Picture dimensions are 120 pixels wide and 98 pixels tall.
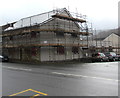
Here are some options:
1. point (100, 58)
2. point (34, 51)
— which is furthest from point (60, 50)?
point (100, 58)

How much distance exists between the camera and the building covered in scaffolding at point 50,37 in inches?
938

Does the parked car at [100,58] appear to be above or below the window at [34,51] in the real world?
below

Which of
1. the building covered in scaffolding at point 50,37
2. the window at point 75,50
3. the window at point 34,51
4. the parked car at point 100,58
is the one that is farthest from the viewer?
the window at point 75,50

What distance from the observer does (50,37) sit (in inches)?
961

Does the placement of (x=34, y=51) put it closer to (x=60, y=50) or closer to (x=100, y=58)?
(x=60, y=50)

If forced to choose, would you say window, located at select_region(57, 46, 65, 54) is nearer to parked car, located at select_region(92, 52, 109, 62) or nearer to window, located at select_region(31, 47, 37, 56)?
window, located at select_region(31, 47, 37, 56)

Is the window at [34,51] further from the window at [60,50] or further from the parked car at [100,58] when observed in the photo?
the parked car at [100,58]

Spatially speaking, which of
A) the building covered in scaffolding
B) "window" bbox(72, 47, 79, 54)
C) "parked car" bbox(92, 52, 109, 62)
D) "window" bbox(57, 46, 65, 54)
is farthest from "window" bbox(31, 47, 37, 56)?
"parked car" bbox(92, 52, 109, 62)

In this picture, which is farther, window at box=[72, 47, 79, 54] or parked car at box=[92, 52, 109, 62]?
window at box=[72, 47, 79, 54]

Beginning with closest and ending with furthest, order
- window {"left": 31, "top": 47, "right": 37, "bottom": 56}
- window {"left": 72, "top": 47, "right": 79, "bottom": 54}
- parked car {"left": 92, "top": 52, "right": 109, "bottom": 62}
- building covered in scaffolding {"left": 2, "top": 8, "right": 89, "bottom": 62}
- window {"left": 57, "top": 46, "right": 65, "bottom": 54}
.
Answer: building covered in scaffolding {"left": 2, "top": 8, "right": 89, "bottom": 62}
window {"left": 31, "top": 47, "right": 37, "bottom": 56}
parked car {"left": 92, "top": 52, "right": 109, "bottom": 62}
window {"left": 57, "top": 46, "right": 65, "bottom": 54}
window {"left": 72, "top": 47, "right": 79, "bottom": 54}

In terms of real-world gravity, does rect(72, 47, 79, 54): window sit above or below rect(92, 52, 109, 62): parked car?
above

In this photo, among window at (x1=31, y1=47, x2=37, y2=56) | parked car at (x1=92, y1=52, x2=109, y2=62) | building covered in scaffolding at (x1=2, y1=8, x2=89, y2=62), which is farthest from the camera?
parked car at (x1=92, y1=52, x2=109, y2=62)

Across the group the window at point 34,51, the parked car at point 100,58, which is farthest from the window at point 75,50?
the window at point 34,51

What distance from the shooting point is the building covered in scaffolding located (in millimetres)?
23812
